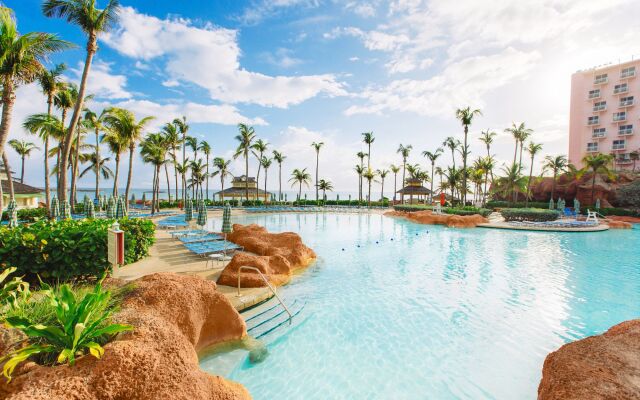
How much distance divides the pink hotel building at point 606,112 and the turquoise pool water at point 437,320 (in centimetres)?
5019

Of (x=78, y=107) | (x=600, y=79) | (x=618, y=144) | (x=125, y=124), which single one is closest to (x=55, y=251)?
(x=78, y=107)

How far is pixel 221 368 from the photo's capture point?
5.30 m

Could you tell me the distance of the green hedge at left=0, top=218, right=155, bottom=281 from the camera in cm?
664

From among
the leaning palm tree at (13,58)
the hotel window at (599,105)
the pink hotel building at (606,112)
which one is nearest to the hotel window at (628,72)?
the pink hotel building at (606,112)

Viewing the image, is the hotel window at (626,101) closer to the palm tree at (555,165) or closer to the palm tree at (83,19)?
the palm tree at (555,165)

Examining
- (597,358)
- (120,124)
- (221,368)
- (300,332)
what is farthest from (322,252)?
(120,124)

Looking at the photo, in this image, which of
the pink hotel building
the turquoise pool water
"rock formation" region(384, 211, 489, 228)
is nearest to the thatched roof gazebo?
"rock formation" region(384, 211, 489, 228)

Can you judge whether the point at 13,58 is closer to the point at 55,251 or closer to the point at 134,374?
the point at 55,251

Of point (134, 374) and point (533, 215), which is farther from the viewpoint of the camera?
point (533, 215)

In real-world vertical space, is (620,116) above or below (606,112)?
below

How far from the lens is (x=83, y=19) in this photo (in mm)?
13820

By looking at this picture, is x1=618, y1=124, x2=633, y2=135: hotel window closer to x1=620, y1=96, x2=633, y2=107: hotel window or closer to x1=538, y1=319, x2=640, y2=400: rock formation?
x1=620, y1=96, x2=633, y2=107: hotel window

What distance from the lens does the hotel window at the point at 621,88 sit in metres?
49.8

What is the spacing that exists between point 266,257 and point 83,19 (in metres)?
14.3
